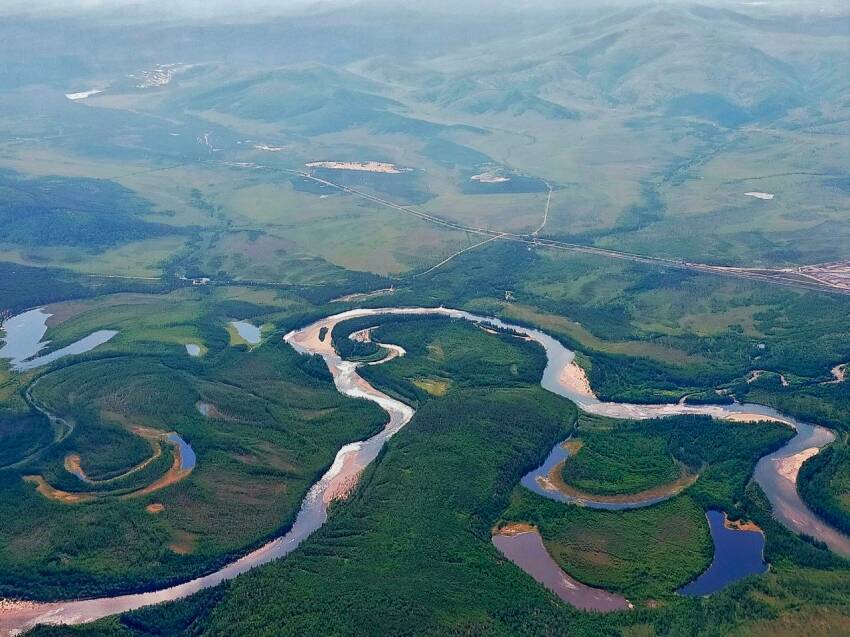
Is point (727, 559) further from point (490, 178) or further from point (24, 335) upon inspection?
A: point (490, 178)

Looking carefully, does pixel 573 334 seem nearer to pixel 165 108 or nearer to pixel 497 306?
pixel 497 306

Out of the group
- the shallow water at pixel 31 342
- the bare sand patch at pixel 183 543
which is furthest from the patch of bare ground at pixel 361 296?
the bare sand patch at pixel 183 543

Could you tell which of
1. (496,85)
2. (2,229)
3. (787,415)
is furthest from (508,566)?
(496,85)

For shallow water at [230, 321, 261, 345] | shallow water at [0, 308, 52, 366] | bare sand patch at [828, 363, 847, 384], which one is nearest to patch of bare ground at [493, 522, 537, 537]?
Result: bare sand patch at [828, 363, 847, 384]

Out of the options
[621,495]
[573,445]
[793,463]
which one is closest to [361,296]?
[573,445]

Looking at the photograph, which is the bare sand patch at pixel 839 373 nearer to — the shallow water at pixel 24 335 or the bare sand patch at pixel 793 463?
the bare sand patch at pixel 793 463

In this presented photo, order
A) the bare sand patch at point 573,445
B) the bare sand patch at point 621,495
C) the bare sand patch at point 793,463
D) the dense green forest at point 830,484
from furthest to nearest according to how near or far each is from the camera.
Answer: the bare sand patch at point 573,445 → the bare sand patch at point 793,463 → the bare sand patch at point 621,495 → the dense green forest at point 830,484

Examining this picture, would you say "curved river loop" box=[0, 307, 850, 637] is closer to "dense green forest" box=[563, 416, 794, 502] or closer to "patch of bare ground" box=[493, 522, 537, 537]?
"dense green forest" box=[563, 416, 794, 502]
